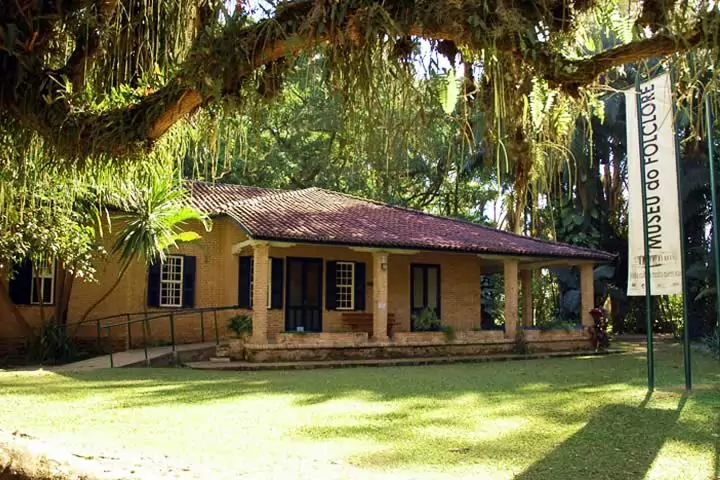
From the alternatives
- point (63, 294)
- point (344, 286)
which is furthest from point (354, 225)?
point (63, 294)

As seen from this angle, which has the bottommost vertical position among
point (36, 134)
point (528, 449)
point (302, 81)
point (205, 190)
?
point (528, 449)

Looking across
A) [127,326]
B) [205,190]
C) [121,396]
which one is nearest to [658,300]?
[205,190]

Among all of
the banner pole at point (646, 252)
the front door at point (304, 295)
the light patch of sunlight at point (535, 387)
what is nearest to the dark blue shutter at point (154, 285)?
the front door at point (304, 295)

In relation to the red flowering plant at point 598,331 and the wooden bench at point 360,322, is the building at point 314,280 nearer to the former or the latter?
the wooden bench at point 360,322

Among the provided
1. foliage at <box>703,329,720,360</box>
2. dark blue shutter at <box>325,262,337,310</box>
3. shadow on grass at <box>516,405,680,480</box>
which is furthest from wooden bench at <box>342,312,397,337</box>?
shadow on grass at <box>516,405,680,480</box>

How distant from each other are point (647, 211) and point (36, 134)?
8.89 meters

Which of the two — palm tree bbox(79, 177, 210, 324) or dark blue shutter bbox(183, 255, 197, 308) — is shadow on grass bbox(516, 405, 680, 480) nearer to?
palm tree bbox(79, 177, 210, 324)

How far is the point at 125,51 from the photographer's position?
4680mm

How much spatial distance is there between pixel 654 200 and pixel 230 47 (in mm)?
8444

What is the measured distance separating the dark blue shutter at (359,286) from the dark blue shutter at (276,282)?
2.33m

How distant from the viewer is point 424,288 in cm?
2155

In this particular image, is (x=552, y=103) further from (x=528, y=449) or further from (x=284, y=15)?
(x=528, y=449)

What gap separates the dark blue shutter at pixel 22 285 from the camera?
57.8 feet

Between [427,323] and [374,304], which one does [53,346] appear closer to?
[374,304]
